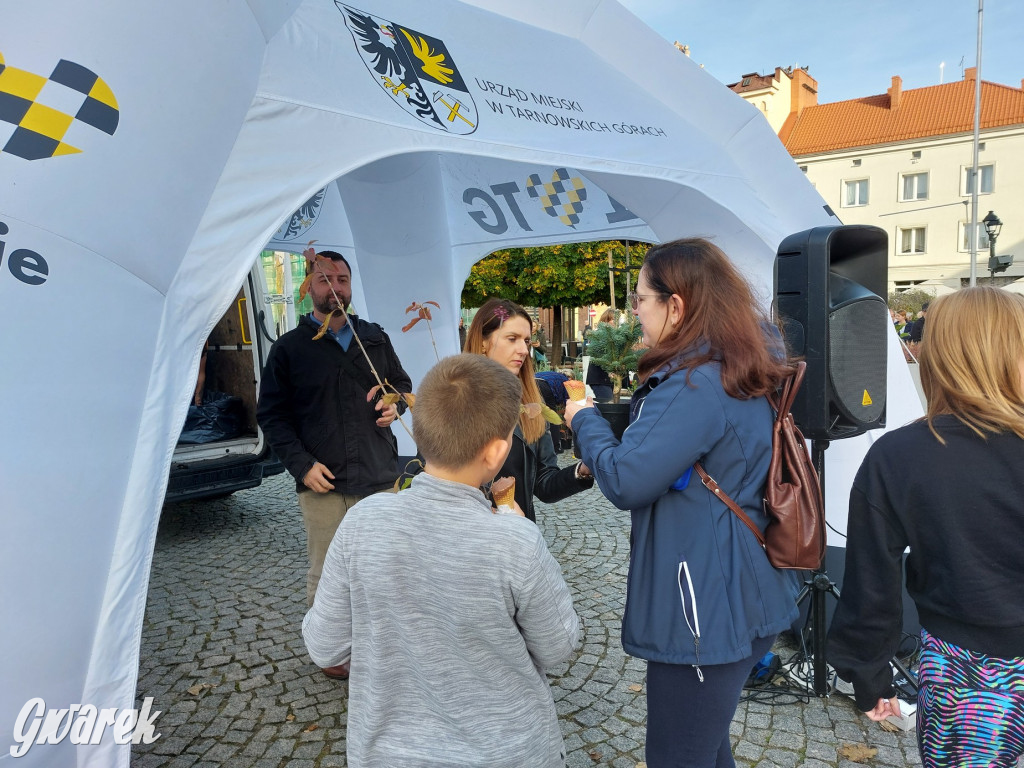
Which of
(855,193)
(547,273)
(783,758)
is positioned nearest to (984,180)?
(855,193)

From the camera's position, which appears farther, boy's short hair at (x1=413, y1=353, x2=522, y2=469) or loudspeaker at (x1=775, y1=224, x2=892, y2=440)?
loudspeaker at (x1=775, y1=224, x2=892, y2=440)

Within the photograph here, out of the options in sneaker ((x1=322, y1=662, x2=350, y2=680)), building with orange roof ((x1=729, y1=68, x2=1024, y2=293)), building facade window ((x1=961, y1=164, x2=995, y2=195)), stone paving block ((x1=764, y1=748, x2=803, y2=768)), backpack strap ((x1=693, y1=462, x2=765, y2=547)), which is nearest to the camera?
backpack strap ((x1=693, y1=462, x2=765, y2=547))

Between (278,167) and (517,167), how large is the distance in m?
3.85

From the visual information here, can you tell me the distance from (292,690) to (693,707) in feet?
7.83

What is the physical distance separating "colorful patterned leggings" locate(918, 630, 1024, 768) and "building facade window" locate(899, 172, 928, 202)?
4288 cm

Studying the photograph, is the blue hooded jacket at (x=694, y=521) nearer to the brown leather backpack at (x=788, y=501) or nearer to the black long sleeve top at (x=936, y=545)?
the brown leather backpack at (x=788, y=501)

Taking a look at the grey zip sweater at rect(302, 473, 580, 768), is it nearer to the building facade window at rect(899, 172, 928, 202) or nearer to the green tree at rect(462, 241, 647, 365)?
the green tree at rect(462, 241, 647, 365)

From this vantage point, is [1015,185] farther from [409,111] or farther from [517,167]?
[409,111]

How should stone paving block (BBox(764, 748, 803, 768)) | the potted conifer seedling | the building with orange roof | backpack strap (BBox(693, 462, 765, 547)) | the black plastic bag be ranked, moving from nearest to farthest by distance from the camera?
backpack strap (BBox(693, 462, 765, 547)) → stone paving block (BBox(764, 748, 803, 768)) → the black plastic bag → the potted conifer seedling → the building with orange roof

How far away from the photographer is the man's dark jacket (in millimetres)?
3461

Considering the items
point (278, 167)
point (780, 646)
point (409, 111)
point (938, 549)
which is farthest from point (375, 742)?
point (780, 646)

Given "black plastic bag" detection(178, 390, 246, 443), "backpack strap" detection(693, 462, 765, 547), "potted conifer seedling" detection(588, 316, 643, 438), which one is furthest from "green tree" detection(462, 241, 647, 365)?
"backpack strap" detection(693, 462, 765, 547)

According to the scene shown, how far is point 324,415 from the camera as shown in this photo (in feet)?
11.4

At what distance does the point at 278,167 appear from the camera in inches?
101
